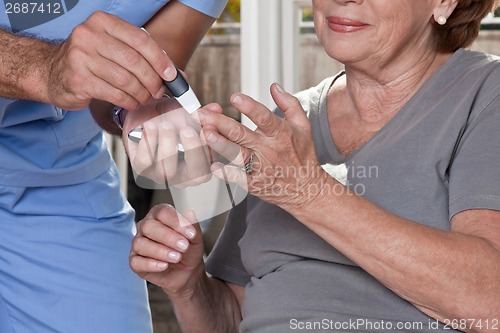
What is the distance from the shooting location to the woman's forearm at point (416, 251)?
4.13ft

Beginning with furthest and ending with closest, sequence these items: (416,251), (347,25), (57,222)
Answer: (57,222) → (347,25) → (416,251)

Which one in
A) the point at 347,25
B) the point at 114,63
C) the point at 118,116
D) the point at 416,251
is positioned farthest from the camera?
the point at 347,25

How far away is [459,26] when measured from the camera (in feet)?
5.29

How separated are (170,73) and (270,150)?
0.57 ft

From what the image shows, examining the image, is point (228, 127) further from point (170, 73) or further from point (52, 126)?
point (52, 126)

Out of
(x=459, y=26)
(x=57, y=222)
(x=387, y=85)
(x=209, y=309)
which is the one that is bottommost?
(x=209, y=309)

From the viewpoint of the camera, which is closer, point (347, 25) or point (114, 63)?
point (114, 63)

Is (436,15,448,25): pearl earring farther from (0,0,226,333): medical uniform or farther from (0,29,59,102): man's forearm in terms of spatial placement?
(0,29,59,102): man's forearm

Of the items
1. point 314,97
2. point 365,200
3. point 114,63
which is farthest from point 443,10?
point 114,63

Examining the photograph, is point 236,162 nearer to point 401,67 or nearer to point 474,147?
point 474,147

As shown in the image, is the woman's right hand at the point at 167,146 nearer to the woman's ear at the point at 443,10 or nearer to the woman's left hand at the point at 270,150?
the woman's left hand at the point at 270,150

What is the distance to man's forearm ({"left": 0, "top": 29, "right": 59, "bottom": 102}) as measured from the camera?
4.23ft

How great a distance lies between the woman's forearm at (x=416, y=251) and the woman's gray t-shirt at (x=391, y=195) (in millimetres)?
105

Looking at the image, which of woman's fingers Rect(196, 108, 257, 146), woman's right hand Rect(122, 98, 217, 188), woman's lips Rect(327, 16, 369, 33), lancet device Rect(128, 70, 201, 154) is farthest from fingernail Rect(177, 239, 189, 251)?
woman's lips Rect(327, 16, 369, 33)
